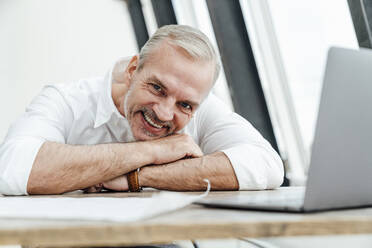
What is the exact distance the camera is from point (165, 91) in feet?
4.78

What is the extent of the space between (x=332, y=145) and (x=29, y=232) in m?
0.43

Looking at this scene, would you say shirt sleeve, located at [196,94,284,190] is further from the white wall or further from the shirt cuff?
the white wall

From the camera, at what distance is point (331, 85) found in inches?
23.1

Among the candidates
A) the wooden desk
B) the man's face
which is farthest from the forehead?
the wooden desk

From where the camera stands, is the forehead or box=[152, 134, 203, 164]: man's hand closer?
box=[152, 134, 203, 164]: man's hand

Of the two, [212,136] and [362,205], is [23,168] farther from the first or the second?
[362,205]

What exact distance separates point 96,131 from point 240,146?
62 centimetres

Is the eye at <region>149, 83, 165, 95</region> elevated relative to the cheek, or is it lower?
elevated

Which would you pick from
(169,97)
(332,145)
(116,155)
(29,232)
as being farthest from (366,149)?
(169,97)

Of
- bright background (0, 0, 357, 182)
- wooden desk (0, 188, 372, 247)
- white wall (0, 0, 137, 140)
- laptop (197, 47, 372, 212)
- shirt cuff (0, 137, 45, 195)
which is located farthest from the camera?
white wall (0, 0, 137, 140)

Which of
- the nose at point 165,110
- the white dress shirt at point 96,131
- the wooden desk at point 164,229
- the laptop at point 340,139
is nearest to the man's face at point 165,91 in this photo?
the nose at point 165,110

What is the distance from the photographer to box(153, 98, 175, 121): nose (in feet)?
4.81

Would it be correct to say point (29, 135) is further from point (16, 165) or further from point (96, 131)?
point (96, 131)

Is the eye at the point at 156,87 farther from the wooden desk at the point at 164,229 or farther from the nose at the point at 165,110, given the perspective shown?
the wooden desk at the point at 164,229
